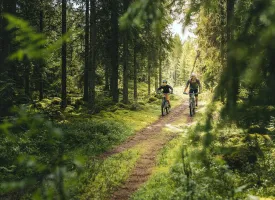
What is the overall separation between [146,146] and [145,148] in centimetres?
39

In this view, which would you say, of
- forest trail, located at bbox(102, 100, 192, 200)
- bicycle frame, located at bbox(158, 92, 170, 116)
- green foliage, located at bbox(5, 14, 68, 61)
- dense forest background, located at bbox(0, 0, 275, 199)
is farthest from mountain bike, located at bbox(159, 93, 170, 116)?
green foliage, located at bbox(5, 14, 68, 61)

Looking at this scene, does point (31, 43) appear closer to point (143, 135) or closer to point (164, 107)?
point (143, 135)

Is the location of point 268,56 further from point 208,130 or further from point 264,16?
point 208,130

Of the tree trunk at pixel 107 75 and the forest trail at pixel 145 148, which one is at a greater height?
the tree trunk at pixel 107 75

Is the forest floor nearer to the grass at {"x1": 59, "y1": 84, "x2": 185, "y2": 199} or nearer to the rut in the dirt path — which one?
the rut in the dirt path

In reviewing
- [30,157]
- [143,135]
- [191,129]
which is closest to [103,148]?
[143,135]

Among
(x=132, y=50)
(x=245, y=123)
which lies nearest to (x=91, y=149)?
(x=245, y=123)

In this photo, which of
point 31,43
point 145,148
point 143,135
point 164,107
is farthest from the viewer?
point 164,107

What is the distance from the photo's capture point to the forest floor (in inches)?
355

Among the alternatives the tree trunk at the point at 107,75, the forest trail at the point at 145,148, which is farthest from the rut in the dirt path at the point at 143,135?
the tree trunk at the point at 107,75

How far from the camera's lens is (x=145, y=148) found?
13.2m

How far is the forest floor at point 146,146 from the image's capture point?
9016 millimetres

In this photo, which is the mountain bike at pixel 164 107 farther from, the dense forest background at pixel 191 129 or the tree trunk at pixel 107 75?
the tree trunk at pixel 107 75

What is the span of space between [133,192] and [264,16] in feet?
23.9
